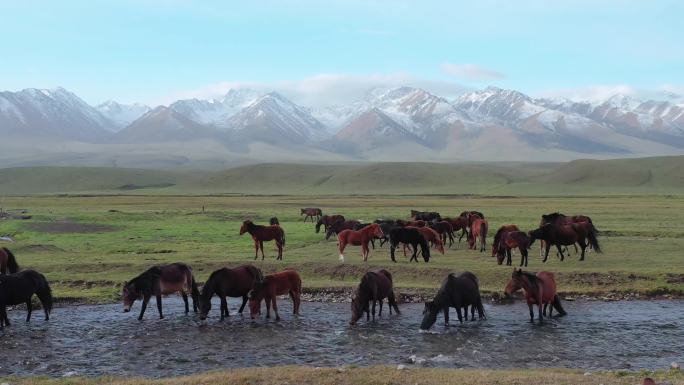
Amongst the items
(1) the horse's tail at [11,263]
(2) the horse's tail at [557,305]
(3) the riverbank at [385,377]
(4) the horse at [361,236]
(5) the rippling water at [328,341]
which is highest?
(4) the horse at [361,236]

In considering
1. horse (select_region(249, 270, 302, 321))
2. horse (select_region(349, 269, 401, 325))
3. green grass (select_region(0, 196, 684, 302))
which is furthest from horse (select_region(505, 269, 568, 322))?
horse (select_region(249, 270, 302, 321))

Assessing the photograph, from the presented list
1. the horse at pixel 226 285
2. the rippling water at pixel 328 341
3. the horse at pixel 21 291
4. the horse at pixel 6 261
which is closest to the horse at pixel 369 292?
the rippling water at pixel 328 341

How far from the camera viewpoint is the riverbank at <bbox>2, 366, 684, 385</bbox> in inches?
425

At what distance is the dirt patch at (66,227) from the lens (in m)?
40.6

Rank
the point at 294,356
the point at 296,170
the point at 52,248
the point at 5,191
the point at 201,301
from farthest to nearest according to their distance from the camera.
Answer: the point at 296,170 < the point at 5,191 < the point at 52,248 < the point at 201,301 < the point at 294,356

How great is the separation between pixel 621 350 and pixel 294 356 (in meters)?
7.29

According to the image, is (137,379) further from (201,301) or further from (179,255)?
(179,255)

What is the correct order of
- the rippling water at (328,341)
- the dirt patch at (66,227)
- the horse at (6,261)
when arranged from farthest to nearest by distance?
the dirt patch at (66,227), the horse at (6,261), the rippling water at (328,341)

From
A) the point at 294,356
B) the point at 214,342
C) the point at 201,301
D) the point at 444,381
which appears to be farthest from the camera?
the point at 201,301

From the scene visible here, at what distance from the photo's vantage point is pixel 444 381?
10.9 meters

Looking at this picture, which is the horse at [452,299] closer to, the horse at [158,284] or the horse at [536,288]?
the horse at [536,288]

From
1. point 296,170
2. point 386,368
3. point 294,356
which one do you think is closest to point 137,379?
point 294,356

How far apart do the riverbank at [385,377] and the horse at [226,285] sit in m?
5.03

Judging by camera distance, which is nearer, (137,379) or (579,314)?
(137,379)
